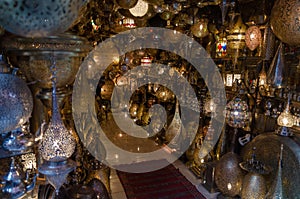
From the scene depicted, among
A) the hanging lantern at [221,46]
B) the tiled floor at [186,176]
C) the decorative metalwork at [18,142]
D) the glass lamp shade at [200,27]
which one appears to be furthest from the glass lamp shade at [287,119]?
the decorative metalwork at [18,142]

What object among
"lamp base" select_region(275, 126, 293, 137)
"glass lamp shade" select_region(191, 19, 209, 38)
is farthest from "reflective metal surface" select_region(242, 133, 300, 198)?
"glass lamp shade" select_region(191, 19, 209, 38)

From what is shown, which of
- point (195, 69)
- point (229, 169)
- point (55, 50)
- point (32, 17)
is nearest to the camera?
point (32, 17)

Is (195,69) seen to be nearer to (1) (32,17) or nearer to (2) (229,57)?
(2) (229,57)

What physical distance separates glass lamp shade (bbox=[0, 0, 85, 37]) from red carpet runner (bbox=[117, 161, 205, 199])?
239 centimetres

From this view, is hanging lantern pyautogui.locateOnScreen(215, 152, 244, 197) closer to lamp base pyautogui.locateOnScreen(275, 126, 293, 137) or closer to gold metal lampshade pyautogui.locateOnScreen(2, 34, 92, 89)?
lamp base pyautogui.locateOnScreen(275, 126, 293, 137)

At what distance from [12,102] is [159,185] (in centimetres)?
243

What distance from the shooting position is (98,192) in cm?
135

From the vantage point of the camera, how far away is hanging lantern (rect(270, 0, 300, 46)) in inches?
41.9

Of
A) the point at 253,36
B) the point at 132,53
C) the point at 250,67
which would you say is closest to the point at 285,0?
the point at 253,36

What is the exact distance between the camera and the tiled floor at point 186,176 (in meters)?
2.43

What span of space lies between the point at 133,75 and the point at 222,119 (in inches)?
69.5

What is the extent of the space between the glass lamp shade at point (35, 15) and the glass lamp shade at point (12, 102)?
270 mm

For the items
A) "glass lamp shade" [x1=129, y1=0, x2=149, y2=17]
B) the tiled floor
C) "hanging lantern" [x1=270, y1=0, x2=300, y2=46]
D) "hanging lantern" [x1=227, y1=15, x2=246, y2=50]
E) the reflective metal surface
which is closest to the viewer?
"hanging lantern" [x1=270, y1=0, x2=300, y2=46]

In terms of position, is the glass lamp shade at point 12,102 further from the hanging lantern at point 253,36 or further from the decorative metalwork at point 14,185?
the hanging lantern at point 253,36
